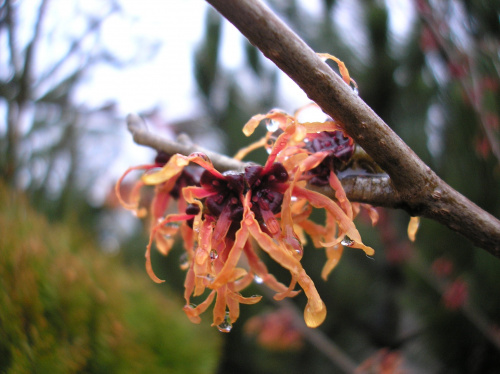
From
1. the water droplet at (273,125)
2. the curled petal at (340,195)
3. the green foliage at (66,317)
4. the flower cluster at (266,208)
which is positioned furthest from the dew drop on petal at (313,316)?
the green foliage at (66,317)

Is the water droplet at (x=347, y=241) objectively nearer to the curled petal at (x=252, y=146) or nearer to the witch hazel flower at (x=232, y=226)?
the witch hazel flower at (x=232, y=226)

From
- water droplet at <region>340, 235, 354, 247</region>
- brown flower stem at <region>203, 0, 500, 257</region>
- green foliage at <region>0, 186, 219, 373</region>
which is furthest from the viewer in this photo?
green foliage at <region>0, 186, 219, 373</region>

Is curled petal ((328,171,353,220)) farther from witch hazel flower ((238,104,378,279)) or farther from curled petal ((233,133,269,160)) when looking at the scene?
curled petal ((233,133,269,160))

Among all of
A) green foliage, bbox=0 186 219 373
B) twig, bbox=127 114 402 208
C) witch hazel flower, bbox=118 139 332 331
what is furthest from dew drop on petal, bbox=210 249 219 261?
green foliage, bbox=0 186 219 373

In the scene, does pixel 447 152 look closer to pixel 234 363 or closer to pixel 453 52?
pixel 453 52

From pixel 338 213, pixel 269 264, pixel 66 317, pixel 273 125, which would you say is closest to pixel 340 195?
pixel 338 213

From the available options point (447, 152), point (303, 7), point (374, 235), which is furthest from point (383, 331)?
point (303, 7)

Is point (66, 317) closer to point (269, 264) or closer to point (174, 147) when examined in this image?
point (174, 147)
